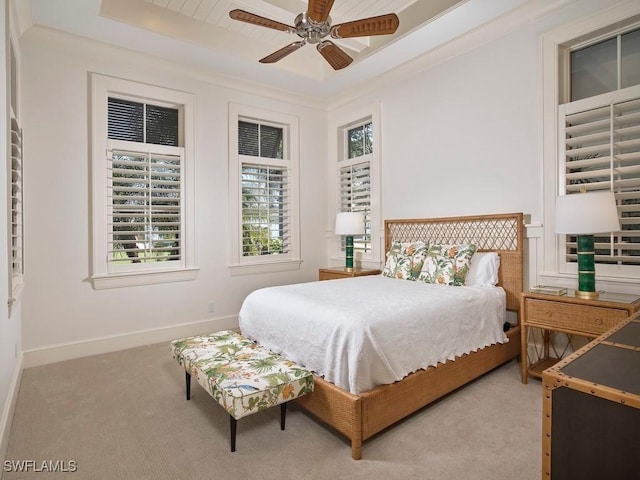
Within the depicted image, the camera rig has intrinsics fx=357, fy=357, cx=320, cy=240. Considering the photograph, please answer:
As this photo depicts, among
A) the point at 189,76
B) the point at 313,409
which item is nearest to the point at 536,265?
the point at 313,409

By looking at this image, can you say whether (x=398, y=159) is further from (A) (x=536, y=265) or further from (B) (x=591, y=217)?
(B) (x=591, y=217)

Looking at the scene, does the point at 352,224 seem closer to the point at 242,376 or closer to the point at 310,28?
the point at 310,28

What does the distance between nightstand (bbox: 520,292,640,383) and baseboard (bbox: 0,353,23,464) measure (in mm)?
3345

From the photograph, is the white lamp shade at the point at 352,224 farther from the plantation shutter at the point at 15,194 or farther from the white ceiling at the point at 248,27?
the plantation shutter at the point at 15,194

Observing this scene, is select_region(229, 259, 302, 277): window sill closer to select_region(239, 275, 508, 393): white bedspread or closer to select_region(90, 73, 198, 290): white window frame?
select_region(90, 73, 198, 290): white window frame

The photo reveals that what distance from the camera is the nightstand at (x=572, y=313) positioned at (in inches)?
89.4

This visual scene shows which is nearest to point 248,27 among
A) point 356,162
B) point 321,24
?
point 321,24

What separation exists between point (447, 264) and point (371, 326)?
59.1 inches

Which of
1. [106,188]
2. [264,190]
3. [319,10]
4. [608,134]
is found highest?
[319,10]

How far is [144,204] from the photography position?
3.77 metres

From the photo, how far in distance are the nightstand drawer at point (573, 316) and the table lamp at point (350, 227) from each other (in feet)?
7.12

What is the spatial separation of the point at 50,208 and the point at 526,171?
14.3ft

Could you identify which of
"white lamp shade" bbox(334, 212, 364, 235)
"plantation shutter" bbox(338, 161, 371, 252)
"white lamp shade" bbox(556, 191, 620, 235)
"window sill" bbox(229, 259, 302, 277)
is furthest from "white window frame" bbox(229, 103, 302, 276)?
"white lamp shade" bbox(556, 191, 620, 235)

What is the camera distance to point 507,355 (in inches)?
119
